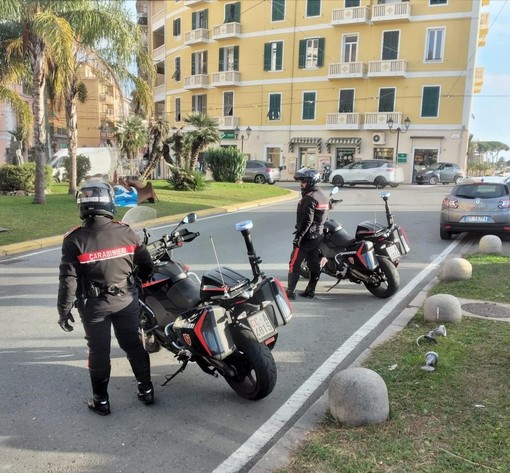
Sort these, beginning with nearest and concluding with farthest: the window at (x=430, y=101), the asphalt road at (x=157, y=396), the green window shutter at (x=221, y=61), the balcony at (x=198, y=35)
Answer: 1. the asphalt road at (x=157, y=396)
2. the window at (x=430, y=101)
3. the green window shutter at (x=221, y=61)
4. the balcony at (x=198, y=35)

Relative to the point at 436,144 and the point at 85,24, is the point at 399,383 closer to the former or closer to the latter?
the point at 85,24

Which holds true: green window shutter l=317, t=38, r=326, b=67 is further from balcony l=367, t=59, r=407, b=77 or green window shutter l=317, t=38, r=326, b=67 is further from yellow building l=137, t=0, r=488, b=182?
balcony l=367, t=59, r=407, b=77

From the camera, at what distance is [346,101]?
3741 cm

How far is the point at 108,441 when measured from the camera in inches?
128

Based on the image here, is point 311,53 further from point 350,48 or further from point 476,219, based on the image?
point 476,219

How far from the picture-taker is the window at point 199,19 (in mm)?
43594

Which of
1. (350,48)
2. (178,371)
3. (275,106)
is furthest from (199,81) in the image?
(178,371)

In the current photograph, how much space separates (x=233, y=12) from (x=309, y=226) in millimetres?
40087

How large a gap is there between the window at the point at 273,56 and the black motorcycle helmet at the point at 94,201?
3881cm

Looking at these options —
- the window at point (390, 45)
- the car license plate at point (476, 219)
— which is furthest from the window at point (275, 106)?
the car license plate at point (476, 219)

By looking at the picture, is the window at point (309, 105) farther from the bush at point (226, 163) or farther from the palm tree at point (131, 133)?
the palm tree at point (131, 133)

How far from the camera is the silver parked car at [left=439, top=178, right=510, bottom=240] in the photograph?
10398 mm

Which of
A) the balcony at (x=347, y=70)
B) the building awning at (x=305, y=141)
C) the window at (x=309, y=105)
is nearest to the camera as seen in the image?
the balcony at (x=347, y=70)

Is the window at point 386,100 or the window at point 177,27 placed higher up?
the window at point 177,27
